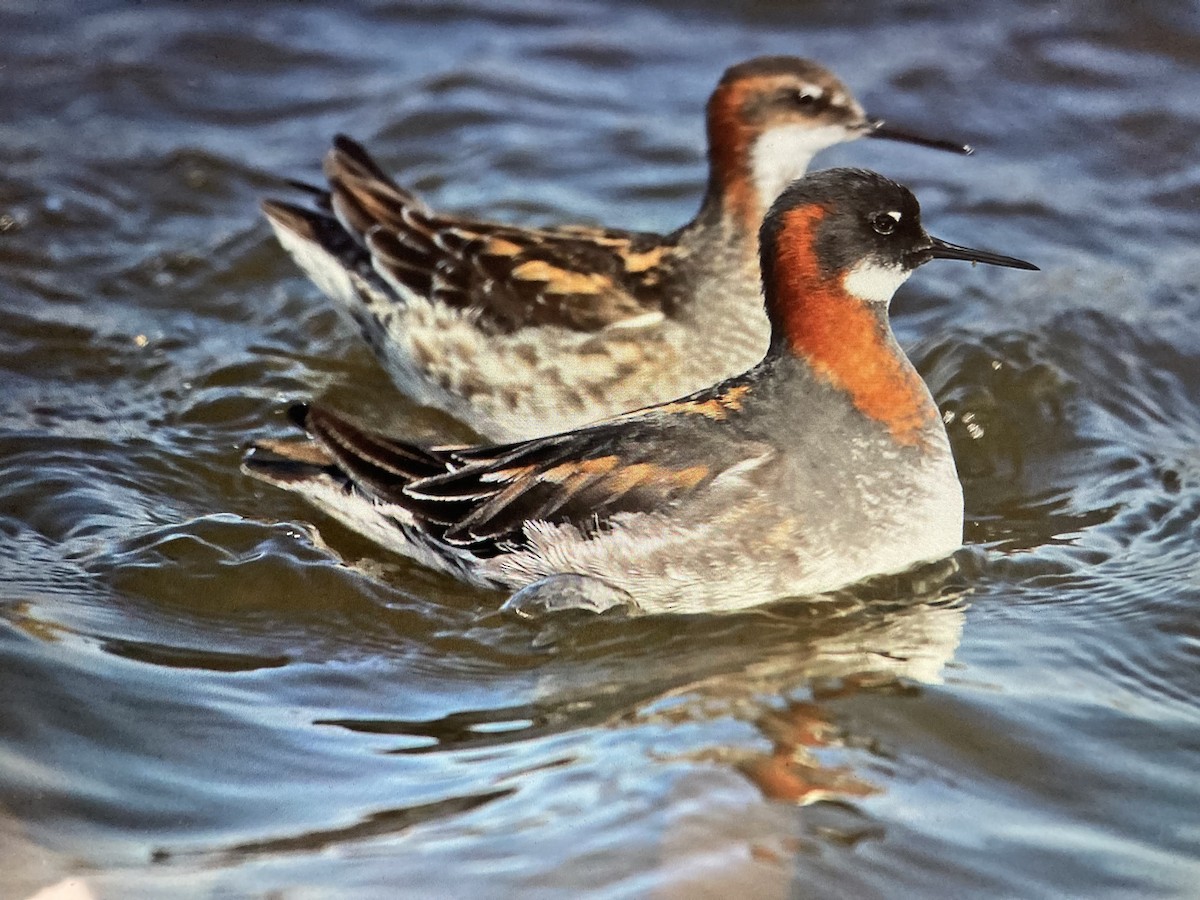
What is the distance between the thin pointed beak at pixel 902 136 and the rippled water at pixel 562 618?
3.26 ft

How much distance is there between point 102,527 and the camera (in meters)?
7.33

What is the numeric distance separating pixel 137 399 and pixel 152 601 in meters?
2.21

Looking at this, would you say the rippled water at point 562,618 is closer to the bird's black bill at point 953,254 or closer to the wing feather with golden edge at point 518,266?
the wing feather with golden edge at point 518,266

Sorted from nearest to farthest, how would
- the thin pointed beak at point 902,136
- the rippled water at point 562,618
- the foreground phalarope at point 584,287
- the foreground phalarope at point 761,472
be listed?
the rippled water at point 562,618 → the foreground phalarope at point 761,472 → the foreground phalarope at point 584,287 → the thin pointed beak at point 902,136

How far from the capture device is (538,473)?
6789 mm

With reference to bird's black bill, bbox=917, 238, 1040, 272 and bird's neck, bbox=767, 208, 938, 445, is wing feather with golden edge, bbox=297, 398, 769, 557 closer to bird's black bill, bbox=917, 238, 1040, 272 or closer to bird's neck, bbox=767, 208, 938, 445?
bird's neck, bbox=767, 208, 938, 445

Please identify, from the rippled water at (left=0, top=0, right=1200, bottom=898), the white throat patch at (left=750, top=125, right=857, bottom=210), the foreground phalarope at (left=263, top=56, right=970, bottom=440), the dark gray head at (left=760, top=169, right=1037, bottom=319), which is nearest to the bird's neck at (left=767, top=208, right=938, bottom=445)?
the dark gray head at (left=760, top=169, right=1037, bottom=319)

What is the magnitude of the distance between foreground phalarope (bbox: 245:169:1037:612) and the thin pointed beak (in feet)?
5.98

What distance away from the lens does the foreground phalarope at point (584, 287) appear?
8352mm

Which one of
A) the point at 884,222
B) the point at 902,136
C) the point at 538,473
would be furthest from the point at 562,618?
the point at 902,136

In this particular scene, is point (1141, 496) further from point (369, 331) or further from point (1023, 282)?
point (369, 331)

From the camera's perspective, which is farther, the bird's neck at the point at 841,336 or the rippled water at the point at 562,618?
the bird's neck at the point at 841,336

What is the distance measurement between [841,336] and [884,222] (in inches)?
19.9

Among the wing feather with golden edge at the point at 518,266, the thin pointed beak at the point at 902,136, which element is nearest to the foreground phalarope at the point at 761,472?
the wing feather with golden edge at the point at 518,266
